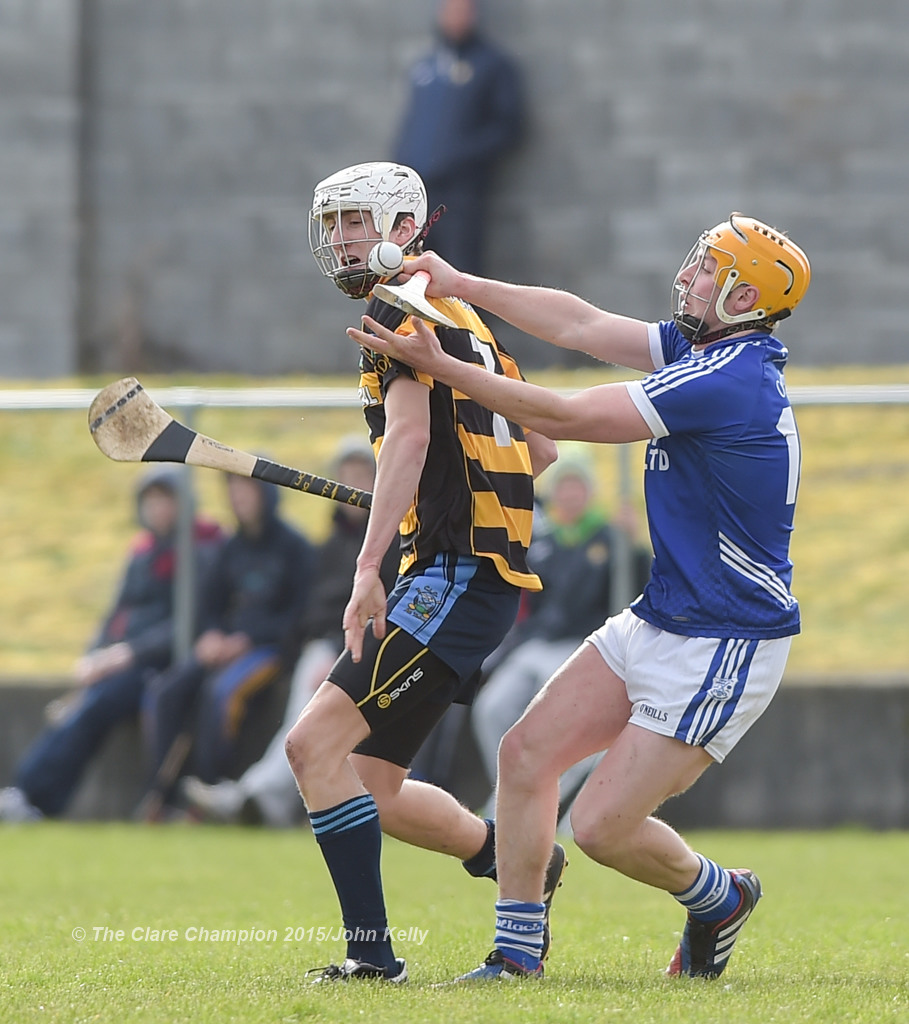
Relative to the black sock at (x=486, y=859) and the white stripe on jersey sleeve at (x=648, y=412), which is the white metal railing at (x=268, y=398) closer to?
the black sock at (x=486, y=859)

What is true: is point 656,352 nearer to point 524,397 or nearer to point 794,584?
point 524,397

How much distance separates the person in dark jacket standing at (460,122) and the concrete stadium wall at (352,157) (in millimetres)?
258

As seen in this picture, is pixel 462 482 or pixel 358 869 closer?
pixel 358 869

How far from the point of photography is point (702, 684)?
4750 millimetres

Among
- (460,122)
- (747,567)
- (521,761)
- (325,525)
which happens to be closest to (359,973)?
(521,761)

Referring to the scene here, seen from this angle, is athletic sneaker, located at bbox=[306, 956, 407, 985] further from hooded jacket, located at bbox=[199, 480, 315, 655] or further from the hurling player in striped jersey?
hooded jacket, located at bbox=[199, 480, 315, 655]

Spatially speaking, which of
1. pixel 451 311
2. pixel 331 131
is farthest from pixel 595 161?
pixel 451 311

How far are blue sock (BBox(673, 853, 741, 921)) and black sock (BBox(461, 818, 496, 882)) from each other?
2.16 feet

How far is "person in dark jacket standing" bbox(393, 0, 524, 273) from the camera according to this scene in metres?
14.2

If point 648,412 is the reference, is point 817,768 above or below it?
below

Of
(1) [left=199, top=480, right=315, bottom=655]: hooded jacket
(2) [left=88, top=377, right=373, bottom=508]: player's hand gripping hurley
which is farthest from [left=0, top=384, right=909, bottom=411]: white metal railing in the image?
(2) [left=88, top=377, right=373, bottom=508]: player's hand gripping hurley

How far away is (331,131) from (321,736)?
35.9ft

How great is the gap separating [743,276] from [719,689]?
1.13 m

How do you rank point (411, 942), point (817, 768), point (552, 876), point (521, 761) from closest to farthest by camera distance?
1. point (521, 761)
2. point (552, 876)
3. point (411, 942)
4. point (817, 768)
